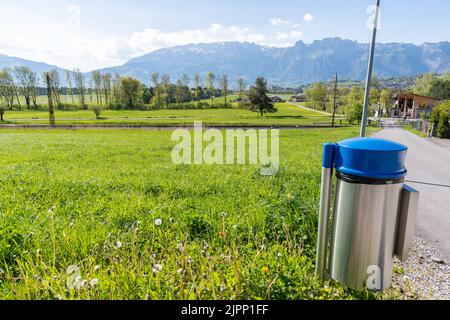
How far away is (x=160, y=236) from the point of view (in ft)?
13.3

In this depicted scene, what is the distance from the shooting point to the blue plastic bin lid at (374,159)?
2.40m

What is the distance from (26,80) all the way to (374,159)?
109m

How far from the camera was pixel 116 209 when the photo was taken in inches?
202

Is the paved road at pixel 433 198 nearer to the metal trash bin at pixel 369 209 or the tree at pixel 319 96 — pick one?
the metal trash bin at pixel 369 209

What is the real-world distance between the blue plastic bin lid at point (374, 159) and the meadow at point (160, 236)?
4.28ft

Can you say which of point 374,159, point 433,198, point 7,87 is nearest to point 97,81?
point 7,87

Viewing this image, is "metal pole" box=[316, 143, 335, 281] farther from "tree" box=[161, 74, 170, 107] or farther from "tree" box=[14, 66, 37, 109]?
"tree" box=[14, 66, 37, 109]

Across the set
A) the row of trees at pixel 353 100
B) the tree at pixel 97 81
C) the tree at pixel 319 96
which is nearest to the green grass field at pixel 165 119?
the row of trees at pixel 353 100

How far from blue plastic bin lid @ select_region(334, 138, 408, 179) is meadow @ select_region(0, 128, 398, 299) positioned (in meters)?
1.30

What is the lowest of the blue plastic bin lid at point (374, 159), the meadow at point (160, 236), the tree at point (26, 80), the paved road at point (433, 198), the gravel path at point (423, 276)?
the paved road at point (433, 198)
